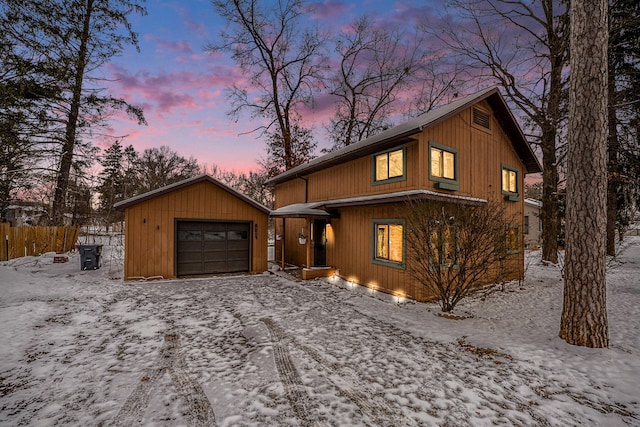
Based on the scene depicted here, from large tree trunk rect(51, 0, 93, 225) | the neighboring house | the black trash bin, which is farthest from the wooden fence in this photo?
the neighboring house

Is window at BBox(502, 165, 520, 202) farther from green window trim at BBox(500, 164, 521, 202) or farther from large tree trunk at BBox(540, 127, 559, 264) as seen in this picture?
large tree trunk at BBox(540, 127, 559, 264)

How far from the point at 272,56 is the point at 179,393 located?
2337 cm

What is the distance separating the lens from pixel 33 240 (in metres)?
14.5

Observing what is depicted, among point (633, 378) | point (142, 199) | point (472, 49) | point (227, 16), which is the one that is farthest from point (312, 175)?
point (227, 16)

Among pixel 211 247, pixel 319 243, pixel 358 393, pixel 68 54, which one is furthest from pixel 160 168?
pixel 358 393

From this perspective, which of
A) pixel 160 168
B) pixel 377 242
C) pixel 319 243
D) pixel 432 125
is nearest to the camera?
pixel 432 125

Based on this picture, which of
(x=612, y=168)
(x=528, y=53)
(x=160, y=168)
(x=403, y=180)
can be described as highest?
(x=528, y=53)

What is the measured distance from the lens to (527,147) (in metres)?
11.2

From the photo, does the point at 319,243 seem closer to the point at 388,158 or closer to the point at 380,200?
the point at 380,200

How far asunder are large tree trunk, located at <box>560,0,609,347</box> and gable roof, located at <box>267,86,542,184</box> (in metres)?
3.20

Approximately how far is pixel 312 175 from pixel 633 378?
11297 millimetres

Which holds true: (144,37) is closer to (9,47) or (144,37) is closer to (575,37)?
(9,47)

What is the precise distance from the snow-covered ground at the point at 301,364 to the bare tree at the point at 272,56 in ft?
55.9

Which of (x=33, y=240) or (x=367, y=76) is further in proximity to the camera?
(x=367, y=76)
